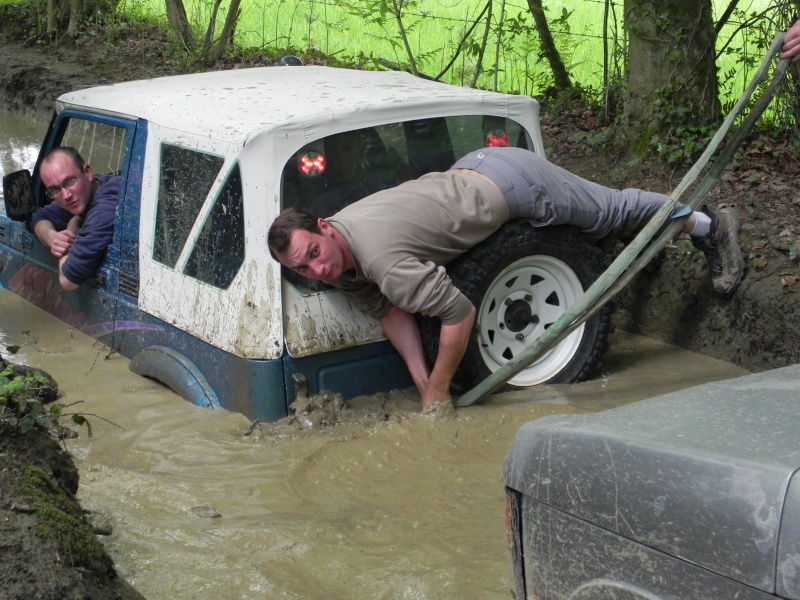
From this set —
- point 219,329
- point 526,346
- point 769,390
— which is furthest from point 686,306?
point 769,390

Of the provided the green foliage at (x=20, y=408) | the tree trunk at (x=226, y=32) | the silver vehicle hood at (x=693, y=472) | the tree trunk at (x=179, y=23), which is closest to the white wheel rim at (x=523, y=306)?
the green foliage at (x=20, y=408)

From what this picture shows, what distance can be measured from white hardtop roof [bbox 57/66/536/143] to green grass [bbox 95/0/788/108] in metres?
4.19

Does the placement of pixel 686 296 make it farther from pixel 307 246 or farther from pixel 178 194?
pixel 178 194

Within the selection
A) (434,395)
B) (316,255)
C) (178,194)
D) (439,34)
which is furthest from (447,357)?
(439,34)

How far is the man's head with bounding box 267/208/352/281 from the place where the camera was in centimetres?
400

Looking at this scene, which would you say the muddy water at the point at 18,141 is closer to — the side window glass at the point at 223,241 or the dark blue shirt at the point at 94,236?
the dark blue shirt at the point at 94,236

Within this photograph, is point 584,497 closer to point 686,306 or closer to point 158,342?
point 158,342

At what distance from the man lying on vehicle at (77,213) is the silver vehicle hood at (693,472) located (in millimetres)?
3377

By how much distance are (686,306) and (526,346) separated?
1.46m

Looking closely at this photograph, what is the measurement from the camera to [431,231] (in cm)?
430

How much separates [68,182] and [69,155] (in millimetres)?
156

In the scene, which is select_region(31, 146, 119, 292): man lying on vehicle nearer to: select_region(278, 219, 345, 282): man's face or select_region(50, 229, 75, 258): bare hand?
select_region(50, 229, 75, 258): bare hand

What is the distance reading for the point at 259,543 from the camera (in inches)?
146

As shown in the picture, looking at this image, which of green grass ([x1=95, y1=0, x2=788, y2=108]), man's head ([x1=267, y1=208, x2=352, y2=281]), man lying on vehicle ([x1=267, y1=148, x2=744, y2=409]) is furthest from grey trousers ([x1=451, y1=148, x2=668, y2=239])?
green grass ([x1=95, y1=0, x2=788, y2=108])
